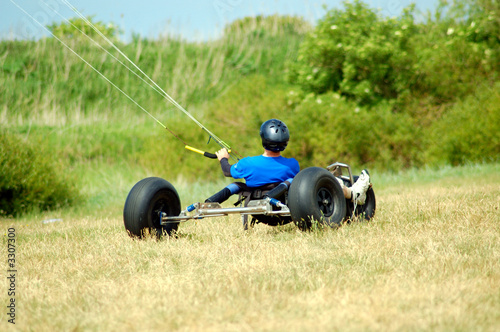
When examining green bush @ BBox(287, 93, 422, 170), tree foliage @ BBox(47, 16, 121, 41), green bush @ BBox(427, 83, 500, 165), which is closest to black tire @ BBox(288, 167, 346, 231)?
green bush @ BBox(427, 83, 500, 165)

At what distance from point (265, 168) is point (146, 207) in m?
1.47

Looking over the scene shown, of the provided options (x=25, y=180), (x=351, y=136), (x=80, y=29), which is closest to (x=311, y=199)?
(x=25, y=180)

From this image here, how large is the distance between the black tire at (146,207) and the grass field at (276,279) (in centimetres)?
19

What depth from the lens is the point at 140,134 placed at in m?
26.3

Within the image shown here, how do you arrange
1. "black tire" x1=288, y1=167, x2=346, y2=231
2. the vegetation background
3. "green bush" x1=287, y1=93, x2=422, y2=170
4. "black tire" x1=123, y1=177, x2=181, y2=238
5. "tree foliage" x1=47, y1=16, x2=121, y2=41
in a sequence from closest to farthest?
the vegetation background → "black tire" x1=288, y1=167, x2=346, y2=231 → "black tire" x1=123, y1=177, x2=181, y2=238 → "green bush" x1=287, y1=93, x2=422, y2=170 → "tree foliage" x1=47, y1=16, x2=121, y2=41

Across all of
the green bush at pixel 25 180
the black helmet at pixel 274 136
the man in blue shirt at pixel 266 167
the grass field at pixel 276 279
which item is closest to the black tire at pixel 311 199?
the grass field at pixel 276 279

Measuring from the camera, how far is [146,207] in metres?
6.39

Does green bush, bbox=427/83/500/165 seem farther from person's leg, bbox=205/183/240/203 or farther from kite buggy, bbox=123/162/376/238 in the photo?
person's leg, bbox=205/183/240/203

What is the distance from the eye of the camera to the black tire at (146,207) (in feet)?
20.9

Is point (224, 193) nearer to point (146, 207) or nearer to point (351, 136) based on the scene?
point (146, 207)

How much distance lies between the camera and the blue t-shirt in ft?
21.5

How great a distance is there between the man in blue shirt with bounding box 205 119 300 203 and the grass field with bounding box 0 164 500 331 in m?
0.62

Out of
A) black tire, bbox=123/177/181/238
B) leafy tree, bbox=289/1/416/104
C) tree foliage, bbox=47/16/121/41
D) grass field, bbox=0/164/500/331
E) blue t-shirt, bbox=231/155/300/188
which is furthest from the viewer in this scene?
tree foliage, bbox=47/16/121/41

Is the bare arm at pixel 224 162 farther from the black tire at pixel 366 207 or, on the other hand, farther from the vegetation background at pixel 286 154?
the black tire at pixel 366 207
